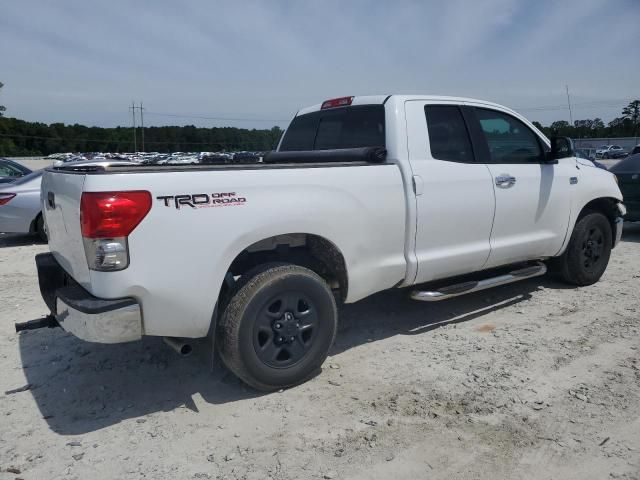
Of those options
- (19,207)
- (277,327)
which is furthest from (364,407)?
(19,207)

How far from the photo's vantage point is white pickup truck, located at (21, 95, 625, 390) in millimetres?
3025

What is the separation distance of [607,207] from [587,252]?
62 centimetres

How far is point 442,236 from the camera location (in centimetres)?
443

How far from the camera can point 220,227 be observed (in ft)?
10.6

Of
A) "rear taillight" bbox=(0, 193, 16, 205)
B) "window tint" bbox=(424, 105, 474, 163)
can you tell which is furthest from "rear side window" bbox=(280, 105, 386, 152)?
"rear taillight" bbox=(0, 193, 16, 205)

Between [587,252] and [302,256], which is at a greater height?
[302,256]

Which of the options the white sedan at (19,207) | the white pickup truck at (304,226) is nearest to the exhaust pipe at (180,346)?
the white pickup truck at (304,226)

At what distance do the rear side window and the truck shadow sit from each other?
1652 mm

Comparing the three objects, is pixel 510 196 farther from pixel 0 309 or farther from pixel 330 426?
pixel 0 309

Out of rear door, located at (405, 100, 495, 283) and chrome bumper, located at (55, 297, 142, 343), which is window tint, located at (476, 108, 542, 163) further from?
chrome bumper, located at (55, 297, 142, 343)

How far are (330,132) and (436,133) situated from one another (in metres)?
1.04

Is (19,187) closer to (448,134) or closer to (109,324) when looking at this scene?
(109,324)

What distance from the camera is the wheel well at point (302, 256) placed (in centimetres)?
373

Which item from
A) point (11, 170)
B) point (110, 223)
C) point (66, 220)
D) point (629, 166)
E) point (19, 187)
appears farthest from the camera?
point (11, 170)
